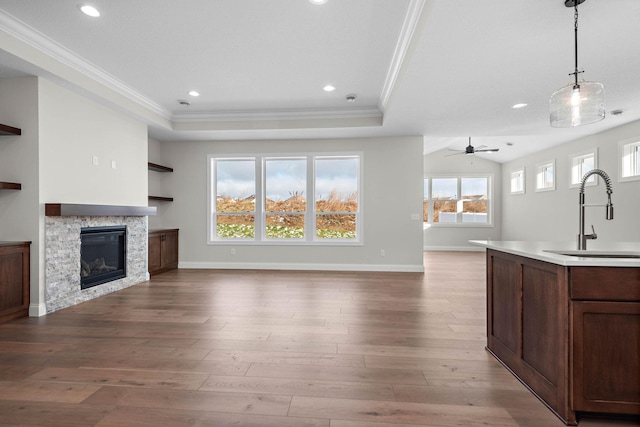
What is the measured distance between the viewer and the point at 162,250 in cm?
593

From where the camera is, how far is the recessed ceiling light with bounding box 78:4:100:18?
2736 mm

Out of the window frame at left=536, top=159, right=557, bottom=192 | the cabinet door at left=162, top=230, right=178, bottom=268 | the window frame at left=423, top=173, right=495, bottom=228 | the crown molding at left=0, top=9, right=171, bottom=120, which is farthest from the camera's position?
the window frame at left=423, top=173, right=495, bottom=228

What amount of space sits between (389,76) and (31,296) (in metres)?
4.90

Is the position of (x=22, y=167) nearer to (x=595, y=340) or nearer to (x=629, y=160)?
(x=595, y=340)

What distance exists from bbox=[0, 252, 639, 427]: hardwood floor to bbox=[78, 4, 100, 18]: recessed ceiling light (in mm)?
2901

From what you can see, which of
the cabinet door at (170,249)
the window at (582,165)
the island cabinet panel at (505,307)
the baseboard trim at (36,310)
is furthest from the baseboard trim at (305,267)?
the window at (582,165)

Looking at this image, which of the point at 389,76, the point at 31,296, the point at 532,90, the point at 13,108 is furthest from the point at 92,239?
the point at 532,90

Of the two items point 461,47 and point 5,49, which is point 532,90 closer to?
point 461,47

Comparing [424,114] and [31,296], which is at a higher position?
[424,114]

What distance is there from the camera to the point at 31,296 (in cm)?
347

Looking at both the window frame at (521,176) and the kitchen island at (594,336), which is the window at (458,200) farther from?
the kitchen island at (594,336)

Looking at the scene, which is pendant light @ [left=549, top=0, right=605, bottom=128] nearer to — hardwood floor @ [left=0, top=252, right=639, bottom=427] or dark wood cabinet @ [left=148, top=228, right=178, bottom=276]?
hardwood floor @ [left=0, top=252, right=639, bottom=427]

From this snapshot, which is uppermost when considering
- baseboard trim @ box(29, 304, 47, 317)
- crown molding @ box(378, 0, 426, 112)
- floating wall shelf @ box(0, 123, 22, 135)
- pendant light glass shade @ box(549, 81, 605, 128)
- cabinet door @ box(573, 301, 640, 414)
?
crown molding @ box(378, 0, 426, 112)

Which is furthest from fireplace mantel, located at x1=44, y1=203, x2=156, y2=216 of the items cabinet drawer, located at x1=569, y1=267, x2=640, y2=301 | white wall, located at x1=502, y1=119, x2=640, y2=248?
white wall, located at x1=502, y1=119, x2=640, y2=248
